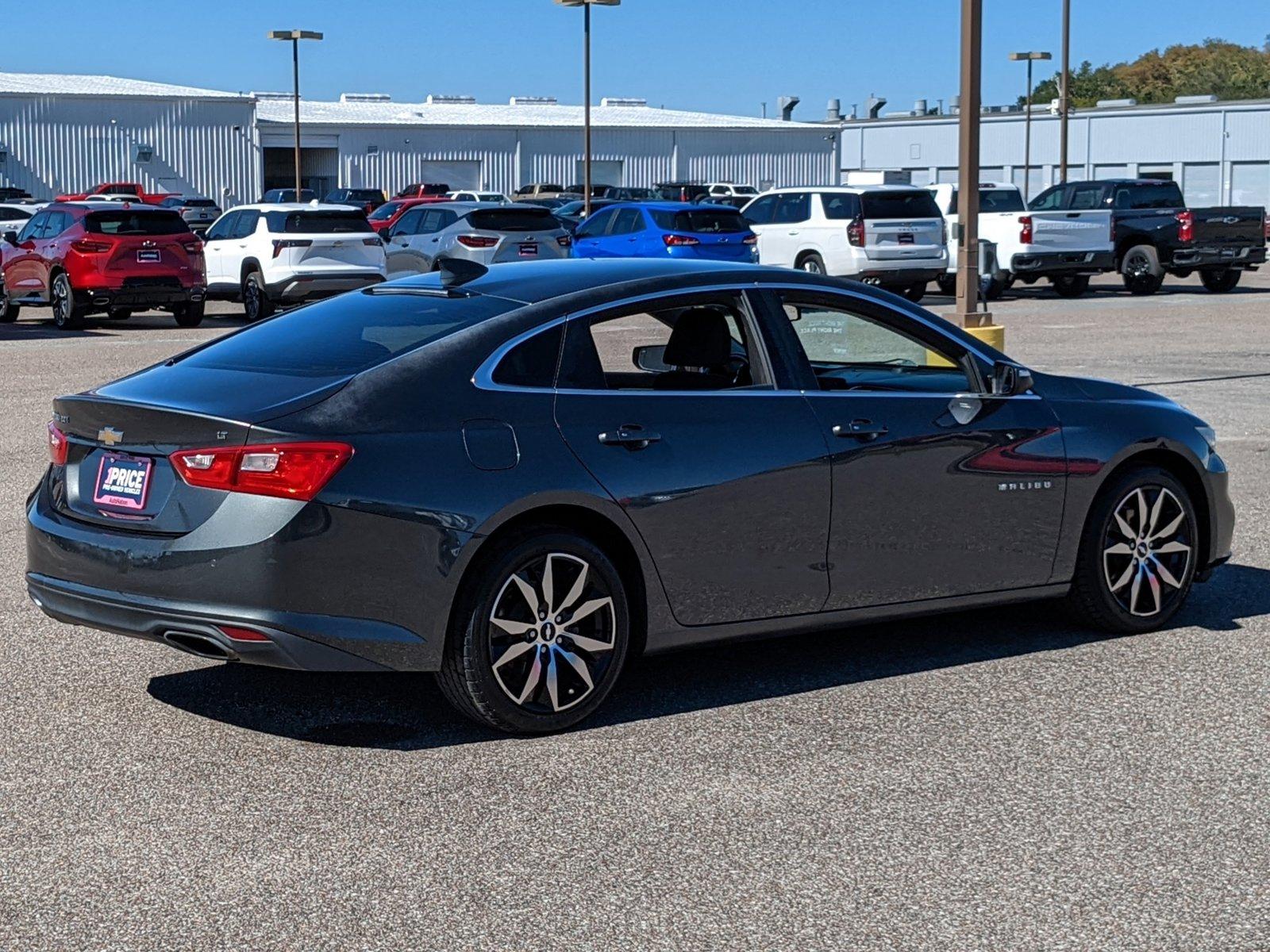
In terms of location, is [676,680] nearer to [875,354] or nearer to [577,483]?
[577,483]

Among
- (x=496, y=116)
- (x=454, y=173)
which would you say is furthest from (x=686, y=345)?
(x=496, y=116)

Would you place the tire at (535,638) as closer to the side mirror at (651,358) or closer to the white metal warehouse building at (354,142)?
the side mirror at (651,358)

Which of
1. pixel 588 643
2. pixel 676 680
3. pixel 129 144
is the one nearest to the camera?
pixel 588 643

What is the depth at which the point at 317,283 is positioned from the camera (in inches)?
1033

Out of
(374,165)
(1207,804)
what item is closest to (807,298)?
(1207,804)

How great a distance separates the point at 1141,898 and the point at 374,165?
66424 millimetres

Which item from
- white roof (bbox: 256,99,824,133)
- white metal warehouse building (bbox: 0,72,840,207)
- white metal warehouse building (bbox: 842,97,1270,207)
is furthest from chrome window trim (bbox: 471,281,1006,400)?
white roof (bbox: 256,99,824,133)

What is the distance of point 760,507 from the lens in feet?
20.0

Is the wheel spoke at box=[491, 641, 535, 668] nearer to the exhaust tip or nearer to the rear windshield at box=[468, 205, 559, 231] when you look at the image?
the exhaust tip

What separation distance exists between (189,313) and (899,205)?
37.4ft

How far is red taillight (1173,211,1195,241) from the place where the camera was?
32062mm

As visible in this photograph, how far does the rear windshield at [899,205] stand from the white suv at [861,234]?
13 millimetres

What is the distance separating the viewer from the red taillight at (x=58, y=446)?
19.4 ft

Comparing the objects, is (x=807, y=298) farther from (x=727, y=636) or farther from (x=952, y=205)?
(x=952, y=205)
